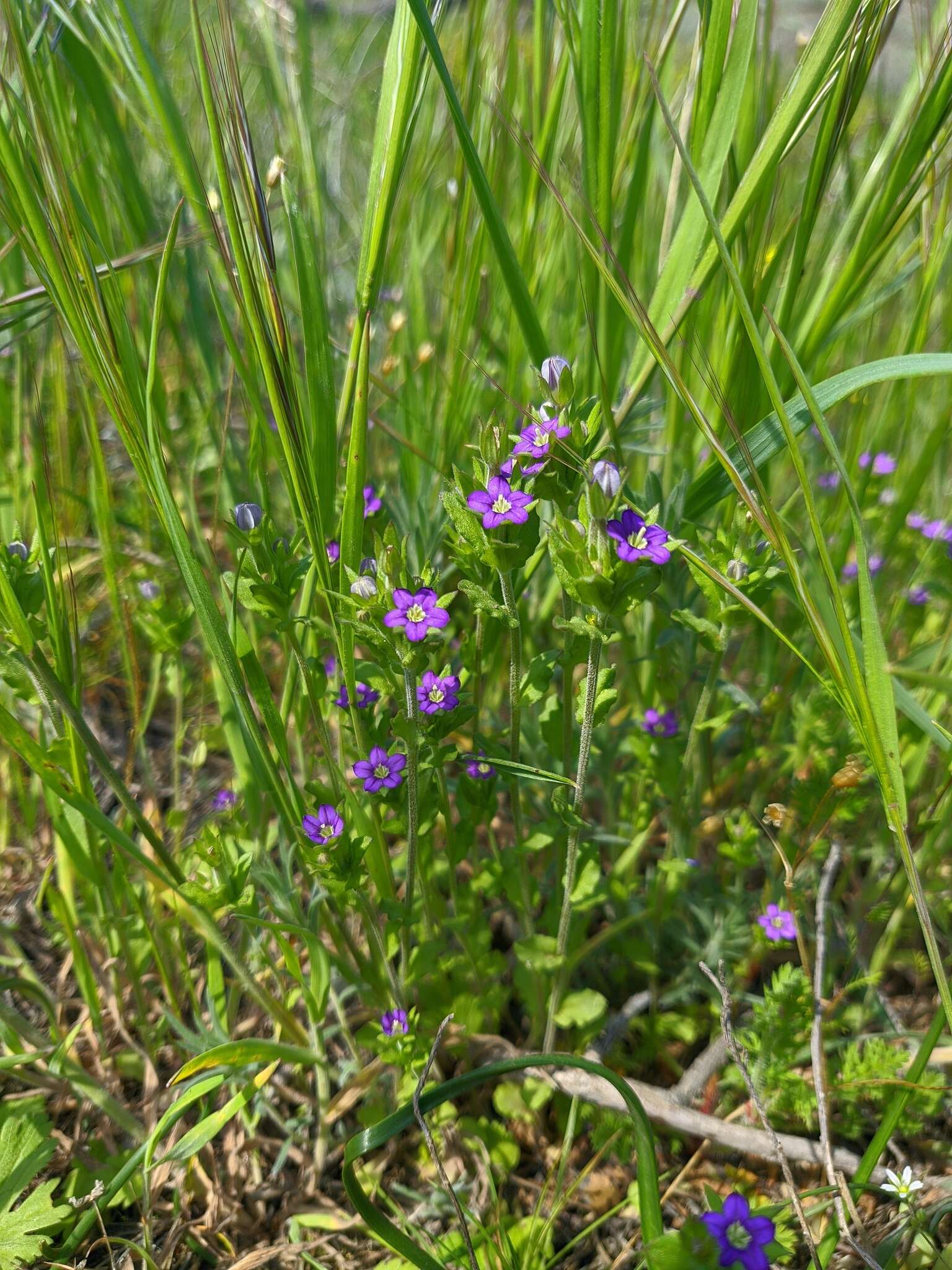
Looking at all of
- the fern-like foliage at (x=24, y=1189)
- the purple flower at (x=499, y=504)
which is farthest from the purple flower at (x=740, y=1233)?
the fern-like foliage at (x=24, y=1189)

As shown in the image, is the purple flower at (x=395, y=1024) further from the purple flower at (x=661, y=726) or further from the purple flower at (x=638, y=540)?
the purple flower at (x=638, y=540)

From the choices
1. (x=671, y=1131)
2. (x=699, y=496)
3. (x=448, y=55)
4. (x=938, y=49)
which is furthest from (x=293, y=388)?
(x=448, y=55)

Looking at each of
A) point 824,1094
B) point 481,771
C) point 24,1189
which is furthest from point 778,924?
point 24,1189

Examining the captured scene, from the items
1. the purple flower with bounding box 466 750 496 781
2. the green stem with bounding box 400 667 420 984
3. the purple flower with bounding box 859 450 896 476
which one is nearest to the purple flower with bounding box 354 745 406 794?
the green stem with bounding box 400 667 420 984

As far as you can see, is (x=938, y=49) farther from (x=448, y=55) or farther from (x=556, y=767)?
(x=448, y=55)

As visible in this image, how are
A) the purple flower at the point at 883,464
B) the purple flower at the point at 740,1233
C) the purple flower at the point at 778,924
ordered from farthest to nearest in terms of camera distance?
the purple flower at the point at 883,464
the purple flower at the point at 778,924
the purple flower at the point at 740,1233

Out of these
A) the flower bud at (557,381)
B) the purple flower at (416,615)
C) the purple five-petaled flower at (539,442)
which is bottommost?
the purple flower at (416,615)

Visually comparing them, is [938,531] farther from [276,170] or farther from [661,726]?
[276,170]
